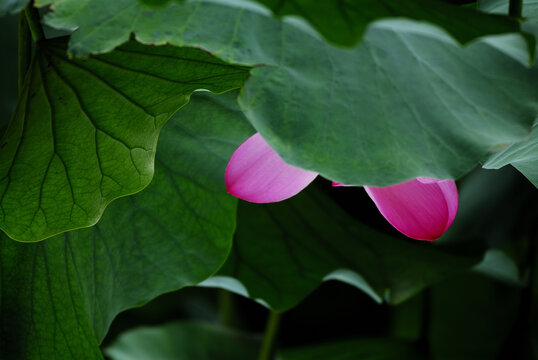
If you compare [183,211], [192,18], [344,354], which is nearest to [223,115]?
[183,211]

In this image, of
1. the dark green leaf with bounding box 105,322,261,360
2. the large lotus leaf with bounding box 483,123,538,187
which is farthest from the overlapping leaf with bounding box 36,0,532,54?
the dark green leaf with bounding box 105,322,261,360

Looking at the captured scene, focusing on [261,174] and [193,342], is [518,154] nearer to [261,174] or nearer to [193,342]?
[261,174]

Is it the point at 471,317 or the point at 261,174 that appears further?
the point at 471,317

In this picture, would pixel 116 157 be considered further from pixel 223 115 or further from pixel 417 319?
pixel 417 319

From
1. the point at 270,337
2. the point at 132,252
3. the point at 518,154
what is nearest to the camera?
the point at 518,154

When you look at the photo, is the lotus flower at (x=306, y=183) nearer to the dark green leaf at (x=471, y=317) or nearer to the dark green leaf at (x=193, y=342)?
the dark green leaf at (x=193, y=342)

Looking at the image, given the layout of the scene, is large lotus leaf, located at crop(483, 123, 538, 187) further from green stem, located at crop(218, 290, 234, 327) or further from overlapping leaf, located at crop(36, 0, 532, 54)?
green stem, located at crop(218, 290, 234, 327)

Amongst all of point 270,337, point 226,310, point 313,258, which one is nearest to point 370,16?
point 313,258

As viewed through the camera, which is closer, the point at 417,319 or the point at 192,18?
the point at 192,18
